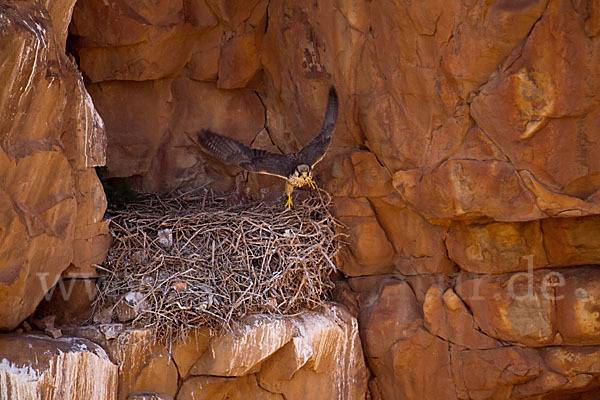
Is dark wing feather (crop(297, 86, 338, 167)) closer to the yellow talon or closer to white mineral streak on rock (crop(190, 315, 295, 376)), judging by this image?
the yellow talon

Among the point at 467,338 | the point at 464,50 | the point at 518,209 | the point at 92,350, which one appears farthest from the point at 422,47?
the point at 92,350

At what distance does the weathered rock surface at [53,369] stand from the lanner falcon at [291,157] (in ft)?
5.68

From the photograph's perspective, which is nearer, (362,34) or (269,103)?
(362,34)

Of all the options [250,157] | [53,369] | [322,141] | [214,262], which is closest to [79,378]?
[53,369]

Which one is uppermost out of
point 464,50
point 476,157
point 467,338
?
point 464,50

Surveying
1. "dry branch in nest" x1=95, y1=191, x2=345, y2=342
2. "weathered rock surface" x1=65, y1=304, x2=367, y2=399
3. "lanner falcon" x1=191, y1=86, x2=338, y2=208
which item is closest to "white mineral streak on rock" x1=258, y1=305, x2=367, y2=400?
"weathered rock surface" x1=65, y1=304, x2=367, y2=399

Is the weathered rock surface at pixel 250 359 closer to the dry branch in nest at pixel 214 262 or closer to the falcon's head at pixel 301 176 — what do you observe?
the dry branch in nest at pixel 214 262

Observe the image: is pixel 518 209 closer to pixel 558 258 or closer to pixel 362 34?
pixel 558 258

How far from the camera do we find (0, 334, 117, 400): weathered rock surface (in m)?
4.00

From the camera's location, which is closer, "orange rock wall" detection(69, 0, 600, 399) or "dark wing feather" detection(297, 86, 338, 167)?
"orange rock wall" detection(69, 0, 600, 399)

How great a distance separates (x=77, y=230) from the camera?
182 inches

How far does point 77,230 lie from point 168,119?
Answer: 166 centimetres

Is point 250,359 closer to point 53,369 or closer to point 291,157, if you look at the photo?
point 53,369

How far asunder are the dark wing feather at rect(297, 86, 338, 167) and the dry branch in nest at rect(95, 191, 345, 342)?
37cm
